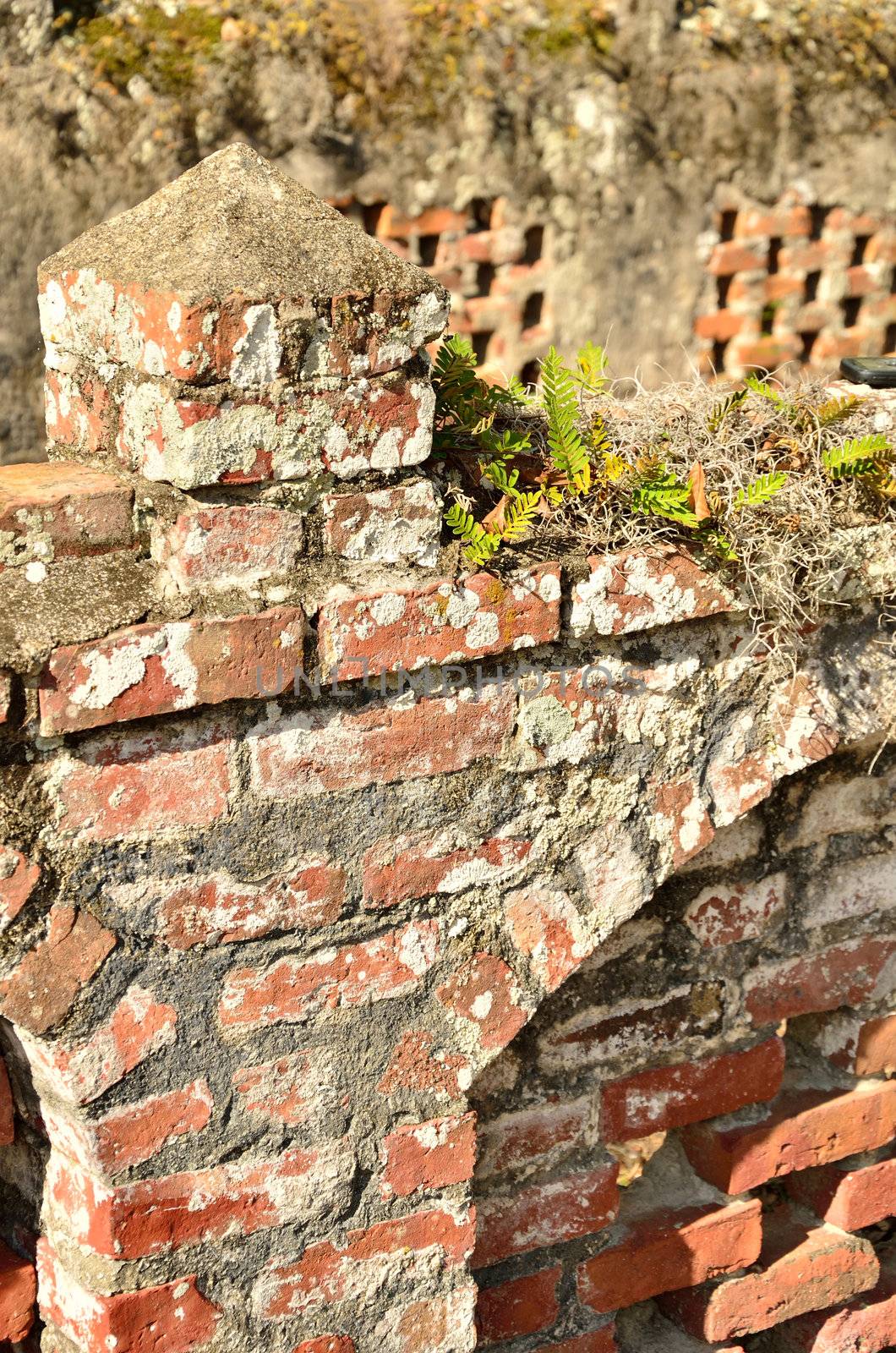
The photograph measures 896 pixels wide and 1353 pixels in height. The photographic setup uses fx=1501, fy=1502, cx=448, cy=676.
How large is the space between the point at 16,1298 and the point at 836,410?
163cm

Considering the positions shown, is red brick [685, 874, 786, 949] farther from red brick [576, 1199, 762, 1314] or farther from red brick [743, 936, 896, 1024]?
red brick [576, 1199, 762, 1314]

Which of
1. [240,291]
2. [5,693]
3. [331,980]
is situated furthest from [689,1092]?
[240,291]

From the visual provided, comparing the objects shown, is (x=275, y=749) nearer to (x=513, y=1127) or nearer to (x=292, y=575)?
(x=292, y=575)

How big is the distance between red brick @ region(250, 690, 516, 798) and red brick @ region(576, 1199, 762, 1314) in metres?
0.92

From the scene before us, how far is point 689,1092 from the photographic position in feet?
7.88

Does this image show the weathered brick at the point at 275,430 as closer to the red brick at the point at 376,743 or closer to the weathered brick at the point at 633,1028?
the red brick at the point at 376,743

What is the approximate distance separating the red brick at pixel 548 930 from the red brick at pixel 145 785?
464mm

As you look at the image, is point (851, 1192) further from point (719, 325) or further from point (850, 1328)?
point (719, 325)

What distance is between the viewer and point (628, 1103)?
91.7 inches

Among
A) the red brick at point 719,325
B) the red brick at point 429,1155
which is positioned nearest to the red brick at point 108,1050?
the red brick at point 429,1155

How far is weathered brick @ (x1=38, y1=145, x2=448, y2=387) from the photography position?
160 cm

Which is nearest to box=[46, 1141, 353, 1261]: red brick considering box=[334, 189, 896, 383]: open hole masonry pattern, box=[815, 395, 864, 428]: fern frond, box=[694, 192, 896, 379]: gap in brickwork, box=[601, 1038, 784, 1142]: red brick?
box=[601, 1038, 784, 1142]: red brick

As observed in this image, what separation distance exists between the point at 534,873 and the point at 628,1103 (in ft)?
1.75

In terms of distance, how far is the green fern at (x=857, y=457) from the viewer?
2.04 meters
